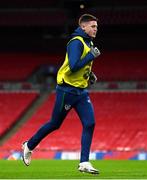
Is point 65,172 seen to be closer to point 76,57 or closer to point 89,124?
point 89,124

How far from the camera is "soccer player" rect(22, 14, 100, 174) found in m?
9.27

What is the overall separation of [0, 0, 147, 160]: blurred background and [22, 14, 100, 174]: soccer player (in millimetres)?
10578

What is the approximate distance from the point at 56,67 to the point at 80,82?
18.6 meters

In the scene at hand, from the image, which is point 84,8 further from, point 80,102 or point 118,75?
point 80,102

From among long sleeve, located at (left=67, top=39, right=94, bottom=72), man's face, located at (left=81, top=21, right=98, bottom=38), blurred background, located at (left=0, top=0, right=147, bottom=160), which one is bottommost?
long sleeve, located at (left=67, top=39, right=94, bottom=72)

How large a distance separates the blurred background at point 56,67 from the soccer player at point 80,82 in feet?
34.7

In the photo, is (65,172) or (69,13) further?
(69,13)

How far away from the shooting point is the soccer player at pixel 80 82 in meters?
9.27

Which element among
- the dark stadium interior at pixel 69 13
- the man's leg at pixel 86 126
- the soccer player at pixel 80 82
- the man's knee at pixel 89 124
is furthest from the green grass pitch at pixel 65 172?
the dark stadium interior at pixel 69 13

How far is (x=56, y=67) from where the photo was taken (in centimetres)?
2806

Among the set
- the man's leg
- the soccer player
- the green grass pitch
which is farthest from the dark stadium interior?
the man's leg

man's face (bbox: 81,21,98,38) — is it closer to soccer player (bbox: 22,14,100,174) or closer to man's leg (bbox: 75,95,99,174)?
→ soccer player (bbox: 22,14,100,174)

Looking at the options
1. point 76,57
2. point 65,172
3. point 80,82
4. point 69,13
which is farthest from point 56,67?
point 76,57

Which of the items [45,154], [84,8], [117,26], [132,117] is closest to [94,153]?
[45,154]
